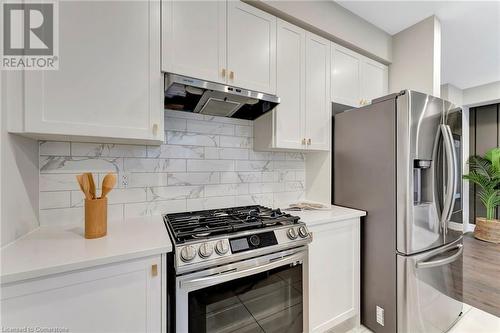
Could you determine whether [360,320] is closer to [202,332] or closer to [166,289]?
[202,332]

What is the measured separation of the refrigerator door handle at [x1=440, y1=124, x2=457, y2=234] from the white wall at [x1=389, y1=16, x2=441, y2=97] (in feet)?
2.39

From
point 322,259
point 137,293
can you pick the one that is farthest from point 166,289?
point 322,259

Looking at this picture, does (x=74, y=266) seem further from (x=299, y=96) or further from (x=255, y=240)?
(x=299, y=96)

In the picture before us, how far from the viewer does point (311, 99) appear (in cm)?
197

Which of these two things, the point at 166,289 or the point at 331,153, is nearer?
the point at 166,289

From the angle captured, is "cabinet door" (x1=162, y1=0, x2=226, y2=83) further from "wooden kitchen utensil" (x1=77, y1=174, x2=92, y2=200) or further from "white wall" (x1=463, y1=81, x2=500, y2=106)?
"white wall" (x1=463, y1=81, x2=500, y2=106)

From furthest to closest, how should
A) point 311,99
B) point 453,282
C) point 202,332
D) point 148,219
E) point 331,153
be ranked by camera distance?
point 331,153
point 311,99
point 453,282
point 148,219
point 202,332

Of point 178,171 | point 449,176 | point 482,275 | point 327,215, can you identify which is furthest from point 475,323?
point 178,171

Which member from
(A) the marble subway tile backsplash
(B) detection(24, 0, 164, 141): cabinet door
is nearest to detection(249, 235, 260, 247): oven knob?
(A) the marble subway tile backsplash

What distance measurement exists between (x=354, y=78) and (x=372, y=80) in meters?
0.31

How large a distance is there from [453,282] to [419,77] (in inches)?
76.0

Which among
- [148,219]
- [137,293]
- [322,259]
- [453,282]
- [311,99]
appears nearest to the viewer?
[137,293]

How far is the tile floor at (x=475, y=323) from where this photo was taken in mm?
1808

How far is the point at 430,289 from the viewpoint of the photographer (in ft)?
5.42
